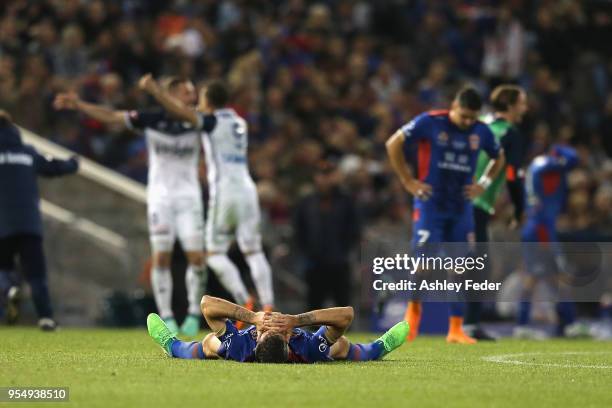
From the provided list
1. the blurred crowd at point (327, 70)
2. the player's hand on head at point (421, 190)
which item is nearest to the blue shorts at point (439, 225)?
the player's hand on head at point (421, 190)

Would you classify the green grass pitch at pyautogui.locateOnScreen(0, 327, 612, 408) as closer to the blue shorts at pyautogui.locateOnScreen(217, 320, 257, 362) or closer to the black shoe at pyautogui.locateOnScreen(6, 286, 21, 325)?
the blue shorts at pyautogui.locateOnScreen(217, 320, 257, 362)

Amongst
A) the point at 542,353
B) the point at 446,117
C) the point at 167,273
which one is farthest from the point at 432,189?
the point at 167,273

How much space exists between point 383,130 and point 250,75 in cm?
237

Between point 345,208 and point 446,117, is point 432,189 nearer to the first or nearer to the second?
point 446,117

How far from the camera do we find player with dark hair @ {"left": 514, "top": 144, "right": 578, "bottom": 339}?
57.2 feet

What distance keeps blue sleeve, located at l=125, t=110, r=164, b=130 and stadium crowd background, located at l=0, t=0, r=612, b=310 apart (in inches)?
188

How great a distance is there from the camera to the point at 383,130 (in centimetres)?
2216

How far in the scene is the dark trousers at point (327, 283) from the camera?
62.0ft

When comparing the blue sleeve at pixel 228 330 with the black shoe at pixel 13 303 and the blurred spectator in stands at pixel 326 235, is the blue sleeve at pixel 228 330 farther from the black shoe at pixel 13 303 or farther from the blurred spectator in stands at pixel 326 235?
the blurred spectator in stands at pixel 326 235

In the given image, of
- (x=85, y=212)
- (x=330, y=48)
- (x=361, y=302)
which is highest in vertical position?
(x=330, y=48)

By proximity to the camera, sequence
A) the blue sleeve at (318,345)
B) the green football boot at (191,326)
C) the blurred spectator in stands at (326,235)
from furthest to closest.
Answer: the blurred spectator in stands at (326,235), the green football boot at (191,326), the blue sleeve at (318,345)

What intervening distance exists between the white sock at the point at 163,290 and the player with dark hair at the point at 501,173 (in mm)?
3377

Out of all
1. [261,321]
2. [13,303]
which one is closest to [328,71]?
[13,303]

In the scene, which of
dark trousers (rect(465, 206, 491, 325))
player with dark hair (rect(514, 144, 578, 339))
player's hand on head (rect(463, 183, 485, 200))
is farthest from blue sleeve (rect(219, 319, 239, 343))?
player with dark hair (rect(514, 144, 578, 339))
